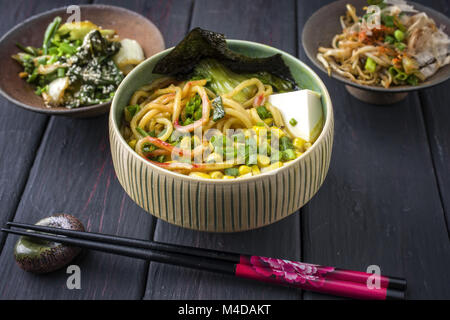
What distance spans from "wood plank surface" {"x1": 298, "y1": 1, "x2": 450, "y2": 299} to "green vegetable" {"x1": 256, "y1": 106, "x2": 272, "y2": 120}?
420 mm

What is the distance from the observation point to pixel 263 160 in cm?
184

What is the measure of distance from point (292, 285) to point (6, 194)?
126 cm

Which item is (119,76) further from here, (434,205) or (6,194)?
(434,205)

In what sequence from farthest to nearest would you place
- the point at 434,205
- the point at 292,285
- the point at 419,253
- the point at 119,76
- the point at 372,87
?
the point at 119,76 → the point at 372,87 → the point at 434,205 → the point at 419,253 → the point at 292,285

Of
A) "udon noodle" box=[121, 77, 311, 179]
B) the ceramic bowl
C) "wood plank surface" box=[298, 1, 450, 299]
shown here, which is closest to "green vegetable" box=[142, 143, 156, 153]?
"udon noodle" box=[121, 77, 311, 179]

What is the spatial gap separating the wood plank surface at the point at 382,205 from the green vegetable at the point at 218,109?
1.78 ft

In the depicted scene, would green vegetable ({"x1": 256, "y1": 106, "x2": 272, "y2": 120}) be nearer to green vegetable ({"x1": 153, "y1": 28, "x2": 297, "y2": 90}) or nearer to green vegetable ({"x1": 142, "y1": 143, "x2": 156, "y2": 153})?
green vegetable ({"x1": 153, "y1": 28, "x2": 297, "y2": 90})

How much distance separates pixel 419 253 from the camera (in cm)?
198

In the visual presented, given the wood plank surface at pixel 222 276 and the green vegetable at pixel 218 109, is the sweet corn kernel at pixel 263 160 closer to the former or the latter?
the green vegetable at pixel 218 109

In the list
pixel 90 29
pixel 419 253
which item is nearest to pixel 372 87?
pixel 419 253

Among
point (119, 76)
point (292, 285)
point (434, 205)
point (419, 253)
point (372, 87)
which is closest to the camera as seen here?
point (292, 285)

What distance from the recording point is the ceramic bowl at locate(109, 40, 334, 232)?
1.68m

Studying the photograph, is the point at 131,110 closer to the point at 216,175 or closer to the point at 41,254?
the point at 216,175

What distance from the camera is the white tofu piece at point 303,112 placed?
6.42ft
